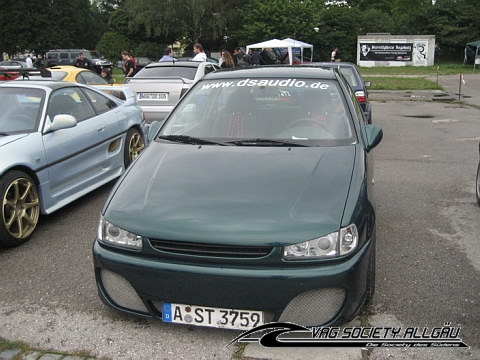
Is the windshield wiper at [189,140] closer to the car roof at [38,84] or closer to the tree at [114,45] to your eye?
the car roof at [38,84]

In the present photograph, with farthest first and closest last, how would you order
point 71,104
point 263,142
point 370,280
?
1. point 71,104
2. point 263,142
3. point 370,280

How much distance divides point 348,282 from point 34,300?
2.29 metres

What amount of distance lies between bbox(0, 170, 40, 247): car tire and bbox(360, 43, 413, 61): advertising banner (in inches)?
1462

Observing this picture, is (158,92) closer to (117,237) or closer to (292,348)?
(117,237)

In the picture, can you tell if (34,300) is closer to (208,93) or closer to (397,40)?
(208,93)

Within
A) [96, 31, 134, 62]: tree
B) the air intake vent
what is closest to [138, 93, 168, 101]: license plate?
the air intake vent

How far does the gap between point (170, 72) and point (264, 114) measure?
7052mm

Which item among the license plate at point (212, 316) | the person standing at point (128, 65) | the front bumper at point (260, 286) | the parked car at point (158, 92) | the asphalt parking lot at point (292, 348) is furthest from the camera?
the person standing at point (128, 65)

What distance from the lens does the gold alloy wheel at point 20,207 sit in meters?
4.46

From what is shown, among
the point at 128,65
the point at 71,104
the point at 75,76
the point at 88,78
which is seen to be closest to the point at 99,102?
the point at 71,104

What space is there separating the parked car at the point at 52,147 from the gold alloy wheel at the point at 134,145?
0.09ft

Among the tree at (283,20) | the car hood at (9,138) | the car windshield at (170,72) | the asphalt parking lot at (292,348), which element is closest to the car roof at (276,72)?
the asphalt parking lot at (292,348)

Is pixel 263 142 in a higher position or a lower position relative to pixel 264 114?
lower

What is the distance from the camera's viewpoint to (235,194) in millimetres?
3053
